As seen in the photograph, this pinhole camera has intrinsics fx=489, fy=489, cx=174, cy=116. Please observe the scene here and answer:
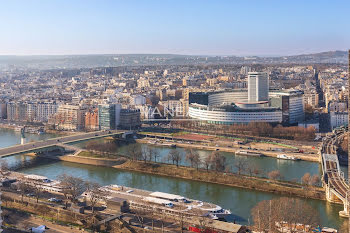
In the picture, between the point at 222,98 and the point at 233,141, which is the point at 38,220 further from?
the point at 222,98

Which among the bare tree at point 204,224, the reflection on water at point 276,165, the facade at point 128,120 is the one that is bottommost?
the reflection on water at point 276,165

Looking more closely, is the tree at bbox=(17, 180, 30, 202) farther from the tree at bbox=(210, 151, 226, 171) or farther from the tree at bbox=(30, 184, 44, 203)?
the tree at bbox=(210, 151, 226, 171)

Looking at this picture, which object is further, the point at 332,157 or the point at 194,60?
the point at 194,60

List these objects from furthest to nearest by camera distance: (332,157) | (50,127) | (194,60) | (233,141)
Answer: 1. (194,60)
2. (50,127)
3. (233,141)
4. (332,157)

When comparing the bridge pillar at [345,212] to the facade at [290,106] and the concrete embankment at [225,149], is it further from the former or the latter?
the facade at [290,106]

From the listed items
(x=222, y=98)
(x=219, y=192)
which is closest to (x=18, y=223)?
(x=219, y=192)

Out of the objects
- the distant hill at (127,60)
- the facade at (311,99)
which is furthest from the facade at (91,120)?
the distant hill at (127,60)

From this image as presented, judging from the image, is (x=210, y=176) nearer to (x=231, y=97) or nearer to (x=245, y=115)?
(x=245, y=115)
